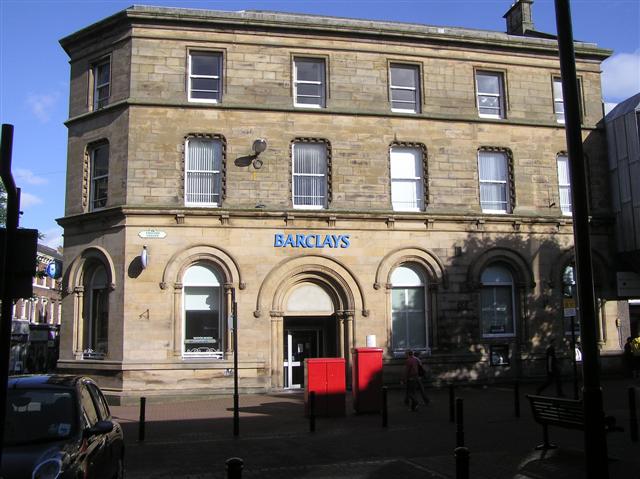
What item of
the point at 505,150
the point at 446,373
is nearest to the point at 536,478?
the point at 446,373

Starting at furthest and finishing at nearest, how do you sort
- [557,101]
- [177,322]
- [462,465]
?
[557,101] < [177,322] < [462,465]

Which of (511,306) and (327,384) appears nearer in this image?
(327,384)

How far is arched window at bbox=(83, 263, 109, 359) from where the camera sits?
21.4 meters

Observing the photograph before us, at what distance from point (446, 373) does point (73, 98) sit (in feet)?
54.2

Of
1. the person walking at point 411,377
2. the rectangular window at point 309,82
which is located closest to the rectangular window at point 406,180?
the rectangular window at point 309,82

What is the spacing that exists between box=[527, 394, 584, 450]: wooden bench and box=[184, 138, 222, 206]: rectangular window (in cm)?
1343

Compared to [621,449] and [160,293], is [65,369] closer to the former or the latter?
[160,293]

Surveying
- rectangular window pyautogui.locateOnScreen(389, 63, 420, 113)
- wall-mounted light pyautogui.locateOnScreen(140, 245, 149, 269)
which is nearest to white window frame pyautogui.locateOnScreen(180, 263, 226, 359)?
wall-mounted light pyautogui.locateOnScreen(140, 245, 149, 269)

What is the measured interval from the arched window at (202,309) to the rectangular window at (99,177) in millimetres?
4125

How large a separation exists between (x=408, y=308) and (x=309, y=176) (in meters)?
5.82

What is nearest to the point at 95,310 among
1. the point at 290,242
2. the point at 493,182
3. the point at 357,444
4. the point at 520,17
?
the point at 290,242

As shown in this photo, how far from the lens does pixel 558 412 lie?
10523 mm

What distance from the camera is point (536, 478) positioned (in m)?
9.17

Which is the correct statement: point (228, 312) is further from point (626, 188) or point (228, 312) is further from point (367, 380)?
point (626, 188)
